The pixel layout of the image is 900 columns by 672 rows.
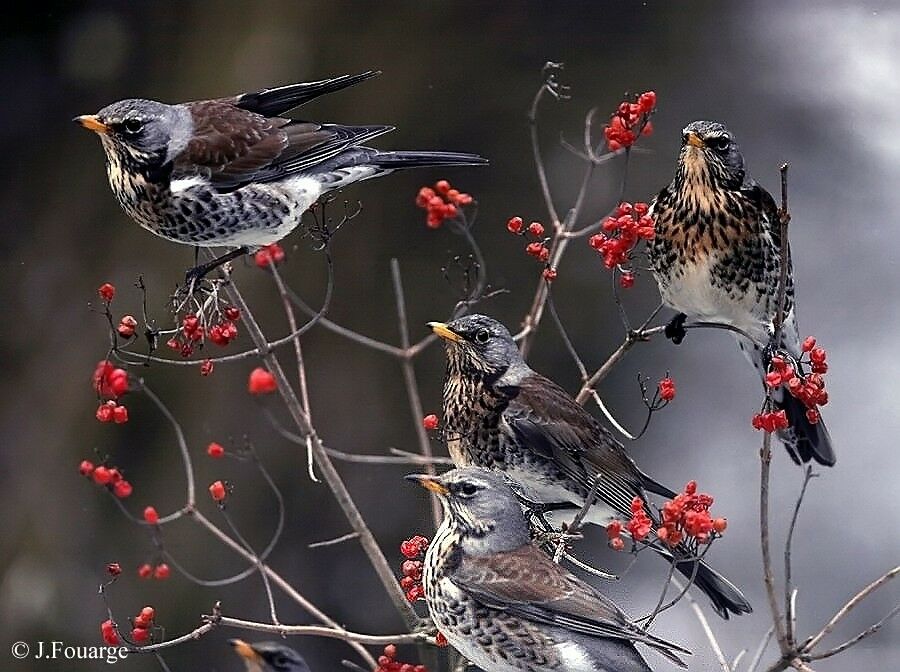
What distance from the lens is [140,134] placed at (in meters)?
1.77

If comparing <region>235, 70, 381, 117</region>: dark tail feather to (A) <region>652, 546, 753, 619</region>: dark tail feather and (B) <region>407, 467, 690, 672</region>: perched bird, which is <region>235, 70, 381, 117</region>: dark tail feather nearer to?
(B) <region>407, 467, 690, 672</region>: perched bird

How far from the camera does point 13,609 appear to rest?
4594 mm

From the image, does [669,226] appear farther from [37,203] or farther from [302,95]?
[37,203]

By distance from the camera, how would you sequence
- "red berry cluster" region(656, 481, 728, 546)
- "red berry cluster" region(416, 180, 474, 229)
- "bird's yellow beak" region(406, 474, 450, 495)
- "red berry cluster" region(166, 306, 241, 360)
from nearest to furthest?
"red berry cluster" region(656, 481, 728, 546), "bird's yellow beak" region(406, 474, 450, 495), "red berry cluster" region(166, 306, 241, 360), "red berry cluster" region(416, 180, 474, 229)

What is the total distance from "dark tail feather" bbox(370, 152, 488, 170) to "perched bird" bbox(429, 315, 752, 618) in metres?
0.29

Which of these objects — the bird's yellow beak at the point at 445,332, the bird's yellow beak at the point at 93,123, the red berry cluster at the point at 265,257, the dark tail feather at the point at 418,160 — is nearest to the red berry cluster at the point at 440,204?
the dark tail feather at the point at 418,160

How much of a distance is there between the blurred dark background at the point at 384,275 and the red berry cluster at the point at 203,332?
4.45 feet

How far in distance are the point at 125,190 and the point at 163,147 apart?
0.08 metres

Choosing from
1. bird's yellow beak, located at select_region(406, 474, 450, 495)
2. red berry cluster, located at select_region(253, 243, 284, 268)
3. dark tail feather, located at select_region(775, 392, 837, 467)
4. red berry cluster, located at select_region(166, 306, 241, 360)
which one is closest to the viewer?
bird's yellow beak, located at select_region(406, 474, 450, 495)

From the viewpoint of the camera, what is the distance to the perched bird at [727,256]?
6.98ft

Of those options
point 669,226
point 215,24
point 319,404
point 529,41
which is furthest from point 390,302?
point 669,226

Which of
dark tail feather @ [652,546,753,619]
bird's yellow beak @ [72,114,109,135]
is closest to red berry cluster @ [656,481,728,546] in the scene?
dark tail feather @ [652,546,753,619]

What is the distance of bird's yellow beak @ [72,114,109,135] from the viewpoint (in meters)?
1.70

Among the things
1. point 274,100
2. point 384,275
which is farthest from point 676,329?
point 384,275
